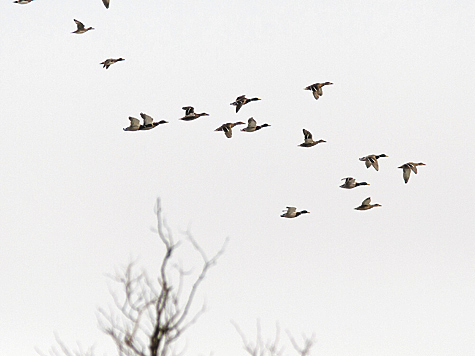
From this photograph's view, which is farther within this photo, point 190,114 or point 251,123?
point 251,123

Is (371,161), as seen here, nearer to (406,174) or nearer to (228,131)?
(406,174)

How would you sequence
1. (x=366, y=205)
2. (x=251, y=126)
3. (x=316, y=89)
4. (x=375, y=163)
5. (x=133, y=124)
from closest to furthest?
(x=133, y=124), (x=375, y=163), (x=366, y=205), (x=251, y=126), (x=316, y=89)

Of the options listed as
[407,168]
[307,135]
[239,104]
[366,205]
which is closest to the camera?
[407,168]

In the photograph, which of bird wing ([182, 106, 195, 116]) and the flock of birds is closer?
the flock of birds

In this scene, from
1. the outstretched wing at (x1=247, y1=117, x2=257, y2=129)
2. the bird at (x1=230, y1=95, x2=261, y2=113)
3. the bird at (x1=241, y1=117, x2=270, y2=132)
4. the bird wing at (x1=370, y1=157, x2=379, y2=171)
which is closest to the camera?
the bird wing at (x1=370, y1=157, x2=379, y2=171)

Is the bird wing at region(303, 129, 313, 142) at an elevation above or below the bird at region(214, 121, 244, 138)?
above

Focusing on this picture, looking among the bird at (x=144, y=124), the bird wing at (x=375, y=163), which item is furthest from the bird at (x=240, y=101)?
the bird wing at (x=375, y=163)

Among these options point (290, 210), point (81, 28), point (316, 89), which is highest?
point (81, 28)

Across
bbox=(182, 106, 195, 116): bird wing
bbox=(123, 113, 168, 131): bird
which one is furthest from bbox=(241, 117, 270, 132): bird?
bbox=(123, 113, 168, 131): bird

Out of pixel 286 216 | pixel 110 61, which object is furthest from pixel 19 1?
pixel 286 216

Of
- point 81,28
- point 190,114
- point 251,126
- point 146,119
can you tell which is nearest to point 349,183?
point 251,126

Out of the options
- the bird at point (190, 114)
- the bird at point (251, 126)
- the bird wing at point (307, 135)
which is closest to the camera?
the bird at point (190, 114)

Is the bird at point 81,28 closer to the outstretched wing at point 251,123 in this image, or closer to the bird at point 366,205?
the outstretched wing at point 251,123

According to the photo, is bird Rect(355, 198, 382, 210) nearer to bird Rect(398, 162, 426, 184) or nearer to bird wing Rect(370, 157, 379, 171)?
bird Rect(398, 162, 426, 184)
